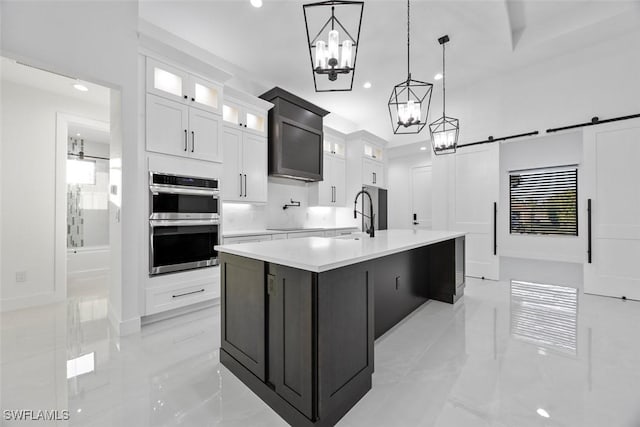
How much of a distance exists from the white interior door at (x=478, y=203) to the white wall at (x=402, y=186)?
1823mm

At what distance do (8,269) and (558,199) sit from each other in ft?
27.1

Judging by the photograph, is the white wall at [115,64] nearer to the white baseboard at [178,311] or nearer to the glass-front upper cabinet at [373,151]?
the white baseboard at [178,311]

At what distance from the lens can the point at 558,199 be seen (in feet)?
16.1

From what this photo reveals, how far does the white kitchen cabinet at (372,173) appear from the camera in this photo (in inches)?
232

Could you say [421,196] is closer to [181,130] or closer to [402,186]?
[402,186]

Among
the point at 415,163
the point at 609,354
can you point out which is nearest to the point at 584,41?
the point at 415,163

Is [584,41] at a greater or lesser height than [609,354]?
greater

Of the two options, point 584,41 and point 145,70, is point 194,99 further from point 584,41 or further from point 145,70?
point 584,41

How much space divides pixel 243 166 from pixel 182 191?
1053mm

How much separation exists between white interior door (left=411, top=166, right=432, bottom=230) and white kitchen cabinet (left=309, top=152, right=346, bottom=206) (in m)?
2.24

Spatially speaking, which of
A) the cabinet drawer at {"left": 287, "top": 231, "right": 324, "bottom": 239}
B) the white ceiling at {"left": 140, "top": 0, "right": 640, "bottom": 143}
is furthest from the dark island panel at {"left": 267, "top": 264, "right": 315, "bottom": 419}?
the white ceiling at {"left": 140, "top": 0, "right": 640, "bottom": 143}

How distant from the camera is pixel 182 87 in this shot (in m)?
3.07

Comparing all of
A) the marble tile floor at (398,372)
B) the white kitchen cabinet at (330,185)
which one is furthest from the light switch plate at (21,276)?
the white kitchen cabinet at (330,185)

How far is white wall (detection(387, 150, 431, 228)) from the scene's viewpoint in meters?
7.14
